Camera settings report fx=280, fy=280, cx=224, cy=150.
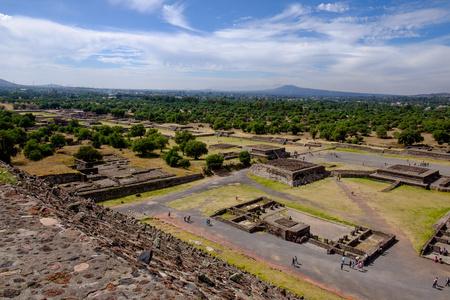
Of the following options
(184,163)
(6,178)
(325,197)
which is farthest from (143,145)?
(6,178)

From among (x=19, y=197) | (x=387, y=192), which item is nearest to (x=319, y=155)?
(x=387, y=192)

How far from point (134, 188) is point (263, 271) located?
21380mm

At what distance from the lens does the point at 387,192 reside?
37469mm

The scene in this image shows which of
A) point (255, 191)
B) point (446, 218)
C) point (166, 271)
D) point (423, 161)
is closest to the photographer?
point (166, 271)

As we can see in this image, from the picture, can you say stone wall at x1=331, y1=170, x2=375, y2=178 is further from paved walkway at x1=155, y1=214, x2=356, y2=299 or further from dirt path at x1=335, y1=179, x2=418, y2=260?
paved walkway at x1=155, y1=214, x2=356, y2=299

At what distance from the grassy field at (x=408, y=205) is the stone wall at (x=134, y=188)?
24.1 metres

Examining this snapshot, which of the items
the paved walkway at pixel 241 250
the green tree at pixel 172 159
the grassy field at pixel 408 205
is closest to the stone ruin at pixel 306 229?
the paved walkway at pixel 241 250

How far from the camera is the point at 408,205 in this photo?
32.8m

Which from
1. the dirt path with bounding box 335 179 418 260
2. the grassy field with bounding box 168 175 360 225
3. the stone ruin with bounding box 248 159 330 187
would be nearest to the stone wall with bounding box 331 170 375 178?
the stone ruin with bounding box 248 159 330 187

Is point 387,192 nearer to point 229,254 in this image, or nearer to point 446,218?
point 446,218

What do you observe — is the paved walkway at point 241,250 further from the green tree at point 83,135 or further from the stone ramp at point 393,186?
the green tree at point 83,135

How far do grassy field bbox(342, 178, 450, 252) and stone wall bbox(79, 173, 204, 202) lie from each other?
24147 millimetres

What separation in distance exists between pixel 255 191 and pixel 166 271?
3145 centimetres

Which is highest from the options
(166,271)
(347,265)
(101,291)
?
(101,291)
